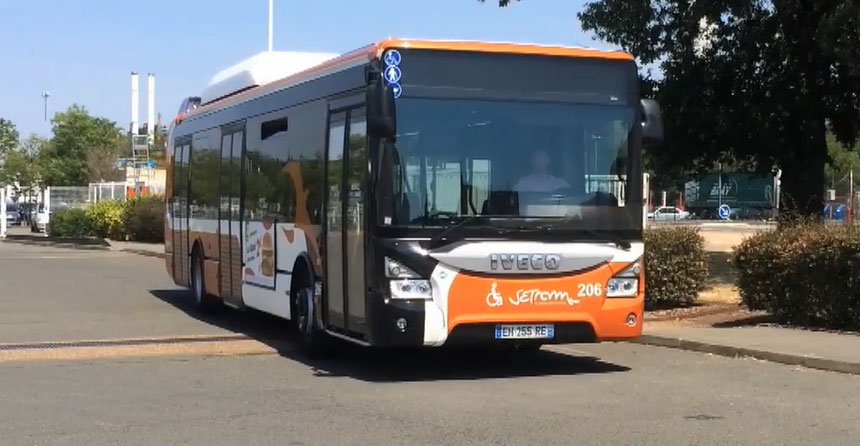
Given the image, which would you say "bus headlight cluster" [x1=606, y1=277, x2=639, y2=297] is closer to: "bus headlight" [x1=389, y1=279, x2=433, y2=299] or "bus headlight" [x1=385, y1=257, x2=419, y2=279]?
"bus headlight" [x1=389, y1=279, x2=433, y2=299]

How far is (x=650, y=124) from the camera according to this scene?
11.3 meters

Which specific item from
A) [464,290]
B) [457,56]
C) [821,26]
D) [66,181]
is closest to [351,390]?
[464,290]

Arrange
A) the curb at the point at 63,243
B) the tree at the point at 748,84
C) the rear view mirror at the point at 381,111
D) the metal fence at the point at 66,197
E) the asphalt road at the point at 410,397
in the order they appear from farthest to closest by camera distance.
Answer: the metal fence at the point at 66,197, the curb at the point at 63,243, the tree at the point at 748,84, the rear view mirror at the point at 381,111, the asphalt road at the point at 410,397

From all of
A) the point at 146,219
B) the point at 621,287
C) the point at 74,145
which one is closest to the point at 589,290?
the point at 621,287

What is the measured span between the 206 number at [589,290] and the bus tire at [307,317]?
2.86 meters

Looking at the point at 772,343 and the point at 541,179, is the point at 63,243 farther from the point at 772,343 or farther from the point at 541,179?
the point at 541,179

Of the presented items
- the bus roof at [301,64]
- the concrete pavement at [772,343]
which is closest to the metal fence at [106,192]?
the bus roof at [301,64]

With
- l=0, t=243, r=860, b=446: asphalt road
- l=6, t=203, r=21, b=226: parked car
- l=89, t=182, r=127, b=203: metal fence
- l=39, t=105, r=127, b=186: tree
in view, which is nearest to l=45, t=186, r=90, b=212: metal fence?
l=89, t=182, r=127, b=203: metal fence

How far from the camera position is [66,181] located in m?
78.9

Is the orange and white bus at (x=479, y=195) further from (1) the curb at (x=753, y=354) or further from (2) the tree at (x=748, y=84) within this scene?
(2) the tree at (x=748, y=84)

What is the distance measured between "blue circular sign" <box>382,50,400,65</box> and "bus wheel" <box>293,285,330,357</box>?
9.82 ft

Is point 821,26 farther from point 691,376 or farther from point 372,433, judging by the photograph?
point 372,433

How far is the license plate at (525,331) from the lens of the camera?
10727mm

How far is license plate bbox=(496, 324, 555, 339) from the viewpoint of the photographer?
1073 cm
